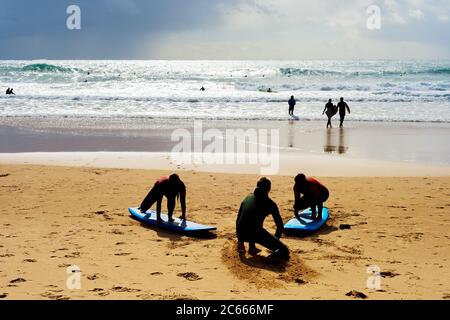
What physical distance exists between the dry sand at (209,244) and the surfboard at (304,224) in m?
0.20

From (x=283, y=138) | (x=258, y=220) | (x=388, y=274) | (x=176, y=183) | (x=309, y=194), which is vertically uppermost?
(x=283, y=138)

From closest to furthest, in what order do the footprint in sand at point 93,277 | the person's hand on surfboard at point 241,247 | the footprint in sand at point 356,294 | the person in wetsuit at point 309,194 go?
the footprint in sand at point 356,294 < the footprint in sand at point 93,277 < the person's hand on surfboard at point 241,247 < the person in wetsuit at point 309,194

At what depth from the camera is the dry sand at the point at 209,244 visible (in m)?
5.76

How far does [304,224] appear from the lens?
838cm

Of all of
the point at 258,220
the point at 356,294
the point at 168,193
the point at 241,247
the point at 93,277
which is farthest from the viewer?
the point at 168,193

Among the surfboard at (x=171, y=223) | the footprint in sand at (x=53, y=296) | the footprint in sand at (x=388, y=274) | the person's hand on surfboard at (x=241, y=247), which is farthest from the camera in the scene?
the surfboard at (x=171, y=223)

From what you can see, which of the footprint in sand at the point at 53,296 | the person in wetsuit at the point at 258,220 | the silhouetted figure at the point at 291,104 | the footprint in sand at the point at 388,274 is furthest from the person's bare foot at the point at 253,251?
the silhouetted figure at the point at 291,104

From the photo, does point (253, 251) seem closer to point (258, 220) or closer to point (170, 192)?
point (258, 220)

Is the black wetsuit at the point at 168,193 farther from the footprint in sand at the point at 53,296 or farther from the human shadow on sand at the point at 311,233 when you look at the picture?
the footprint in sand at the point at 53,296

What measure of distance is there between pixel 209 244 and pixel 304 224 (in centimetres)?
172

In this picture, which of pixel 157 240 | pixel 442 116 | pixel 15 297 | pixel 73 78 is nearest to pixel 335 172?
pixel 157 240

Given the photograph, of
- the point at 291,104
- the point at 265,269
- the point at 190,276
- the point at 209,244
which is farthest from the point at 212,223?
the point at 291,104

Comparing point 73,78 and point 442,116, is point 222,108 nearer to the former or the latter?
point 442,116

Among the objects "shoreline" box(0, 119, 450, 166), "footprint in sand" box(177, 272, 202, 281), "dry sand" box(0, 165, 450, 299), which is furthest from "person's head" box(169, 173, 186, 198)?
"shoreline" box(0, 119, 450, 166)
